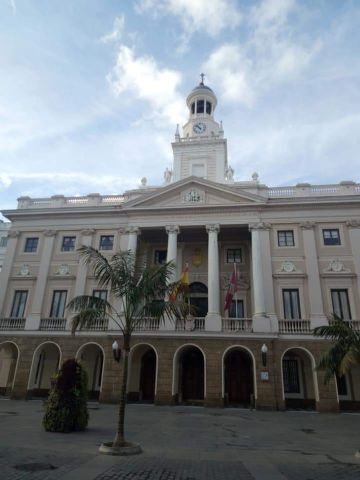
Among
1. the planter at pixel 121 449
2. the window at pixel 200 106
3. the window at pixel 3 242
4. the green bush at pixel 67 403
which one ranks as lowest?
the planter at pixel 121 449

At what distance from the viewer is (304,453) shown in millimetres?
10328

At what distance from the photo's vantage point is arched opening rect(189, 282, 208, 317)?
87.8 feet

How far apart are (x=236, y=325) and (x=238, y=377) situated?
4.56 m

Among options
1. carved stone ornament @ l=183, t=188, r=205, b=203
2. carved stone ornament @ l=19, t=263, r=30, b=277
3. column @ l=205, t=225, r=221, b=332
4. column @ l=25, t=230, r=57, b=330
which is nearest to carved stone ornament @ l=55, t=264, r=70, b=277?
column @ l=25, t=230, r=57, b=330

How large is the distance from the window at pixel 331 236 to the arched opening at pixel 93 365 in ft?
60.2

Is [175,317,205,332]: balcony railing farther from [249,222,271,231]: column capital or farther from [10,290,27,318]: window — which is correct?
A: [10,290,27,318]: window

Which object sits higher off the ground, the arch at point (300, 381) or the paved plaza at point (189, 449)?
the arch at point (300, 381)

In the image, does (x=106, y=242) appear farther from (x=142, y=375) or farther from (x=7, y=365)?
(x=7, y=365)

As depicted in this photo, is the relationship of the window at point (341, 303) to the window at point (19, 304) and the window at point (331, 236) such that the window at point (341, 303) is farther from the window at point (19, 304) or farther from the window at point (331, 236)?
the window at point (19, 304)

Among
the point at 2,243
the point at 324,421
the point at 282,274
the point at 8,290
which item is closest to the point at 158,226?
the point at 282,274

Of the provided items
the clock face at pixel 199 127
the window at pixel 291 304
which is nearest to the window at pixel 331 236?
the window at pixel 291 304

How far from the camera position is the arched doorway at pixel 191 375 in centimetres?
2436

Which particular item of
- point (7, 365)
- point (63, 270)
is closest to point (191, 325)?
point (63, 270)

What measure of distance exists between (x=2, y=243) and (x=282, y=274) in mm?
33103
